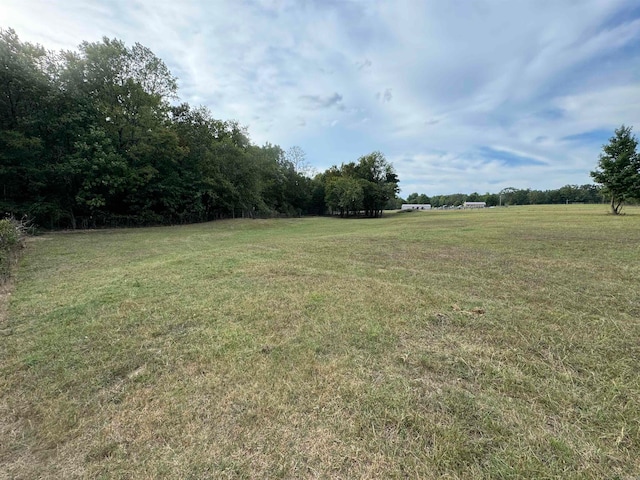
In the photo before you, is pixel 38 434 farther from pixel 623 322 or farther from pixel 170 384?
pixel 623 322

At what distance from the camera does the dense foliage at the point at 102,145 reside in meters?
16.6

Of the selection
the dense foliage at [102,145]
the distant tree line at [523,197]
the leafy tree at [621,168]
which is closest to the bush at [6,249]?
the dense foliage at [102,145]

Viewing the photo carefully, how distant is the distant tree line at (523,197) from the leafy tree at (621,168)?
153 ft

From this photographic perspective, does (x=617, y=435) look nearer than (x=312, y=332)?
Yes

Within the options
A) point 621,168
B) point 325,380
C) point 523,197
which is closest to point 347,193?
point 621,168

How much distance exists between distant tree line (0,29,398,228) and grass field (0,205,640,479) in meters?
17.2

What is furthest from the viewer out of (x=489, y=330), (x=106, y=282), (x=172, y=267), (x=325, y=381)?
(x=172, y=267)

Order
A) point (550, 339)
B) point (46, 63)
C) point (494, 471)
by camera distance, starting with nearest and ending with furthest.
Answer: point (494, 471) < point (550, 339) < point (46, 63)

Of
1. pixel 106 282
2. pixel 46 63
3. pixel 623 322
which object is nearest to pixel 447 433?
A: pixel 623 322

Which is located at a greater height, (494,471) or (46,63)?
(46,63)

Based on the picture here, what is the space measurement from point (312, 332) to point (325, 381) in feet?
3.18

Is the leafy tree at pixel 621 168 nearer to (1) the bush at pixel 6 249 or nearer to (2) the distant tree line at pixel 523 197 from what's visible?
(1) the bush at pixel 6 249

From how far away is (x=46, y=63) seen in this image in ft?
56.9

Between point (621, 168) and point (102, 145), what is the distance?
37.5 m
